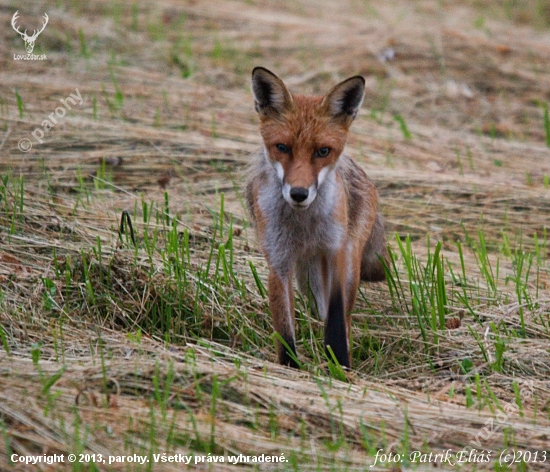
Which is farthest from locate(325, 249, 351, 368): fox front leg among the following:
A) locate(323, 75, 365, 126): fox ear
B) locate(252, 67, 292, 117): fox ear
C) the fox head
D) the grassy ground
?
locate(252, 67, 292, 117): fox ear

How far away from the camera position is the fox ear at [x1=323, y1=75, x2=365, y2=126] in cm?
513

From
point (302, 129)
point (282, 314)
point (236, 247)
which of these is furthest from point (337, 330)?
point (236, 247)

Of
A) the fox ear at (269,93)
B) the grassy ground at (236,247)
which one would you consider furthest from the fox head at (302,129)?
the grassy ground at (236,247)

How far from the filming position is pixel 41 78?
9844 millimetres

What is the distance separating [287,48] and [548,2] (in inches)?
259

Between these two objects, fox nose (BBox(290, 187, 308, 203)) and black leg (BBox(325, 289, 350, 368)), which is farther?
black leg (BBox(325, 289, 350, 368))

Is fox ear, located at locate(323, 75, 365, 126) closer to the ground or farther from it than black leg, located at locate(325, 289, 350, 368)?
farther from it

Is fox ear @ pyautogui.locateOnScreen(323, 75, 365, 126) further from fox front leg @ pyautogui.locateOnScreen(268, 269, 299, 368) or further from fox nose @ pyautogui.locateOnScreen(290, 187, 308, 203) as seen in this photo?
fox front leg @ pyautogui.locateOnScreen(268, 269, 299, 368)

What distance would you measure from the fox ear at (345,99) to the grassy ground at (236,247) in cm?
119

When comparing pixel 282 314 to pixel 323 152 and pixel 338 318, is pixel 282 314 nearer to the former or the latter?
pixel 338 318

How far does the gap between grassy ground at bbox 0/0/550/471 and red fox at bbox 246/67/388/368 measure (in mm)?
310

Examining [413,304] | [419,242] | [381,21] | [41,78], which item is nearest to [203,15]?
[381,21]

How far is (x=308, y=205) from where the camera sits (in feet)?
16.2

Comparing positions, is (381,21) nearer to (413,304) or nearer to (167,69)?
(167,69)
